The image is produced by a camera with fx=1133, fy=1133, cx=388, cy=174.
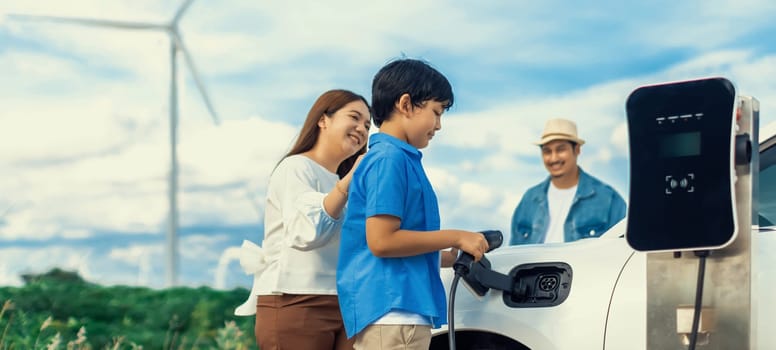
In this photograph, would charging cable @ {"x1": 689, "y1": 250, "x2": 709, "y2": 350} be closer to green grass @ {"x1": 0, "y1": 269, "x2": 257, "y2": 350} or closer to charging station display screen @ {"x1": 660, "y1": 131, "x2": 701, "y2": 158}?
charging station display screen @ {"x1": 660, "y1": 131, "x2": 701, "y2": 158}

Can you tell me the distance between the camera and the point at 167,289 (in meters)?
9.95

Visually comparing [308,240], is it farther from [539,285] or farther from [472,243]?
[539,285]

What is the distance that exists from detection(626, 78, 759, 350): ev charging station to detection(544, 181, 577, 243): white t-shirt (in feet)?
10.1

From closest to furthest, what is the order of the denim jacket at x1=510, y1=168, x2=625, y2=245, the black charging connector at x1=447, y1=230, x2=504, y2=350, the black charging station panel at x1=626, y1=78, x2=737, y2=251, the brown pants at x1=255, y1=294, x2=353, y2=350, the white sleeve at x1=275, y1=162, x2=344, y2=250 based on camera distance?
the black charging station panel at x1=626, y1=78, x2=737, y2=251 < the black charging connector at x1=447, y1=230, x2=504, y2=350 < the white sleeve at x1=275, y1=162, x2=344, y2=250 < the brown pants at x1=255, y1=294, x2=353, y2=350 < the denim jacket at x1=510, y1=168, x2=625, y2=245

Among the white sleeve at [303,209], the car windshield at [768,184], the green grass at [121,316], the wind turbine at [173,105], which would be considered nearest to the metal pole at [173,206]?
the wind turbine at [173,105]

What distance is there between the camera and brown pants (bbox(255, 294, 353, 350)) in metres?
3.40

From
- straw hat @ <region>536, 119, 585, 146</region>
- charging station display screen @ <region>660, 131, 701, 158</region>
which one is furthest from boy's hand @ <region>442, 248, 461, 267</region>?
straw hat @ <region>536, 119, 585, 146</region>

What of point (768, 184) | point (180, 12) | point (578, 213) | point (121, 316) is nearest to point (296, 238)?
point (768, 184)

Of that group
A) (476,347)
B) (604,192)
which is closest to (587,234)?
(604,192)

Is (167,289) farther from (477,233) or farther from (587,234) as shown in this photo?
(477,233)

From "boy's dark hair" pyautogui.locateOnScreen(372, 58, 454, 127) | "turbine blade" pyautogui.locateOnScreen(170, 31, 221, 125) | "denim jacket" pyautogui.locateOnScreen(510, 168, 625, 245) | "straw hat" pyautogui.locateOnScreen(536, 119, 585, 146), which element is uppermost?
"turbine blade" pyautogui.locateOnScreen(170, 31, 221, 125)

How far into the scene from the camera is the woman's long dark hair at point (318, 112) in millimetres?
3658

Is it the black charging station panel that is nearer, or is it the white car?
the black charging station panel

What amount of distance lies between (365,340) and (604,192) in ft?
11.1
